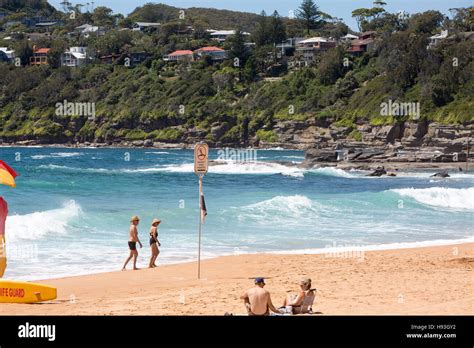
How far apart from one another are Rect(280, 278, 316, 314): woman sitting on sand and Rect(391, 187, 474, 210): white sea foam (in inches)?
754

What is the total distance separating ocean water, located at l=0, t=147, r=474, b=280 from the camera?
689 inches

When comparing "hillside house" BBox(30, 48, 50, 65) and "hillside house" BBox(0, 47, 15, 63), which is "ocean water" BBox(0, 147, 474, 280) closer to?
"hillside house" BBox(30, 48, 50, 65)

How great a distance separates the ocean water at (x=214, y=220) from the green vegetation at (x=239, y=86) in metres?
45.9

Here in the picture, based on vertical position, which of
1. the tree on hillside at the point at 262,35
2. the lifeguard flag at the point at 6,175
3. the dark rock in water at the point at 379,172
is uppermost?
the tree on hillside at the point at 262,35

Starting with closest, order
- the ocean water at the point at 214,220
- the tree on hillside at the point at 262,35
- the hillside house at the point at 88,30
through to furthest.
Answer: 1. the ocean water at the point at 214,220
2. the tree on hillside at the point at 262,35
3. the hillside house at the point at 88,30

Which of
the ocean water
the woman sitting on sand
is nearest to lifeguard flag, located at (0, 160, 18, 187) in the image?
the woman sitting on sand

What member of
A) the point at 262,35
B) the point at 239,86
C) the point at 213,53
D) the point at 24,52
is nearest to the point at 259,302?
the point at 239,86

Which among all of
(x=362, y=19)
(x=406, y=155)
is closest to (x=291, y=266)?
(x=406, y=155)

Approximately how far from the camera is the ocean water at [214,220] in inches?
689

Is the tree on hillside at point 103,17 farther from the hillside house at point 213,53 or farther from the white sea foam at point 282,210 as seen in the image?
the white sea foam at point 282,210

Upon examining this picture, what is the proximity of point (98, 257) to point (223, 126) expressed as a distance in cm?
8781

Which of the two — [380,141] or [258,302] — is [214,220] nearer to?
[258,302]

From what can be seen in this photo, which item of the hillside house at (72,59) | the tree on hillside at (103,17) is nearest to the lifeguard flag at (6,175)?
the hillside house at (72,59)

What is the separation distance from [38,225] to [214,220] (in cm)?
513
